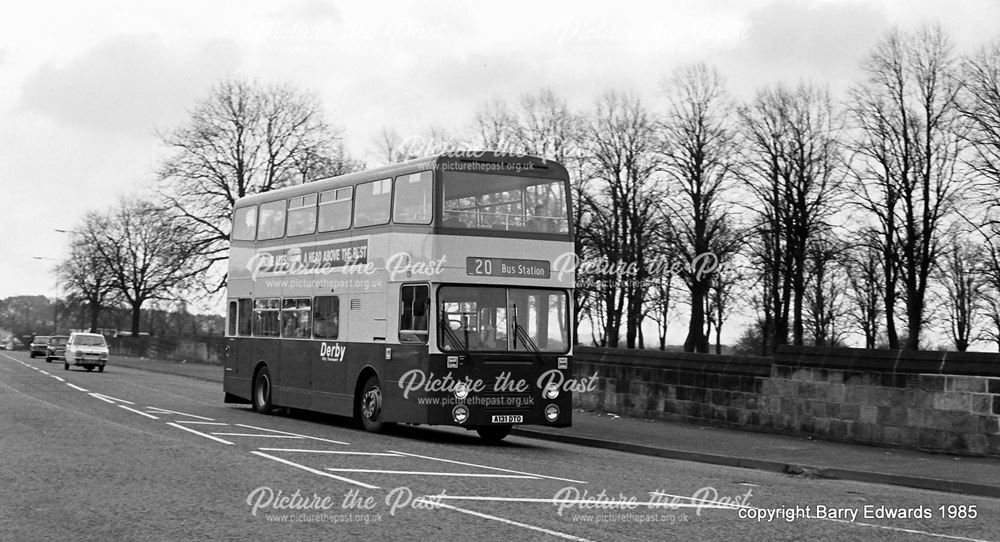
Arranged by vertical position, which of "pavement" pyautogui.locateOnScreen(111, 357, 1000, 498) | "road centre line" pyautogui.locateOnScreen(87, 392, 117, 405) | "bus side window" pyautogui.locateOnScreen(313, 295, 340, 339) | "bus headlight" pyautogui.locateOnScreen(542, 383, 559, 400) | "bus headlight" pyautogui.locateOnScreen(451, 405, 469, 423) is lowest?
"pavement" pyautogui.locateOnScreen(111, 357, 1000, 498)

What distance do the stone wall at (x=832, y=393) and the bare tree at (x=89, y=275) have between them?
252ft

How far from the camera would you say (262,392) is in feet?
81.7

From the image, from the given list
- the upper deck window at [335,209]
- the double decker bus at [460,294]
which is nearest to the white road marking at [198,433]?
the double decker bus at [460,294]

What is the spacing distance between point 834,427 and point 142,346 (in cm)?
5731

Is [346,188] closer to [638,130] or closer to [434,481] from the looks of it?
[434,481]

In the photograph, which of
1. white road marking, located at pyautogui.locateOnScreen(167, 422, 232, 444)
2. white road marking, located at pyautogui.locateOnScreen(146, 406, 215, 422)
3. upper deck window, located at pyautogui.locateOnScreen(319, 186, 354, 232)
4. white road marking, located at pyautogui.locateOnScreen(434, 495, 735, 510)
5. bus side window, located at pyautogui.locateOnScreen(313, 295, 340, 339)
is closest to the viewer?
white road marking, located at pyautogui.locateOnScreen(434, 495, 735, 510)

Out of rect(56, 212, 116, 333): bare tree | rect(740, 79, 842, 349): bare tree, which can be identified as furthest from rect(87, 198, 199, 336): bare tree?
rect(740, 79, 842, 349): bare tree

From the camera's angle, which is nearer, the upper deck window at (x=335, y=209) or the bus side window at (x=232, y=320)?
the upper deck window at (x=335, y=209)

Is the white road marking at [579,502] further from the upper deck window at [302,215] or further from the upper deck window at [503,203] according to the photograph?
the upper deck window at [302,215]

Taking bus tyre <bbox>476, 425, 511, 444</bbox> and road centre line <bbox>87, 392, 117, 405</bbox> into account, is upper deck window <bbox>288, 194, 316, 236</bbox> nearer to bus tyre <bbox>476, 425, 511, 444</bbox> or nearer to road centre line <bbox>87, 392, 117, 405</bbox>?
bus tyre <bbox>476, 425, 511, 444</bbox>

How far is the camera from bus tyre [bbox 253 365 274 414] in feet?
80.7

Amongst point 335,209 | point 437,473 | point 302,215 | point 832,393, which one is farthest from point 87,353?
point 437,473

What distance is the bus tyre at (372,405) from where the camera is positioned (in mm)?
20031

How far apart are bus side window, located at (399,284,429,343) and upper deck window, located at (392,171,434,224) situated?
113 cm
